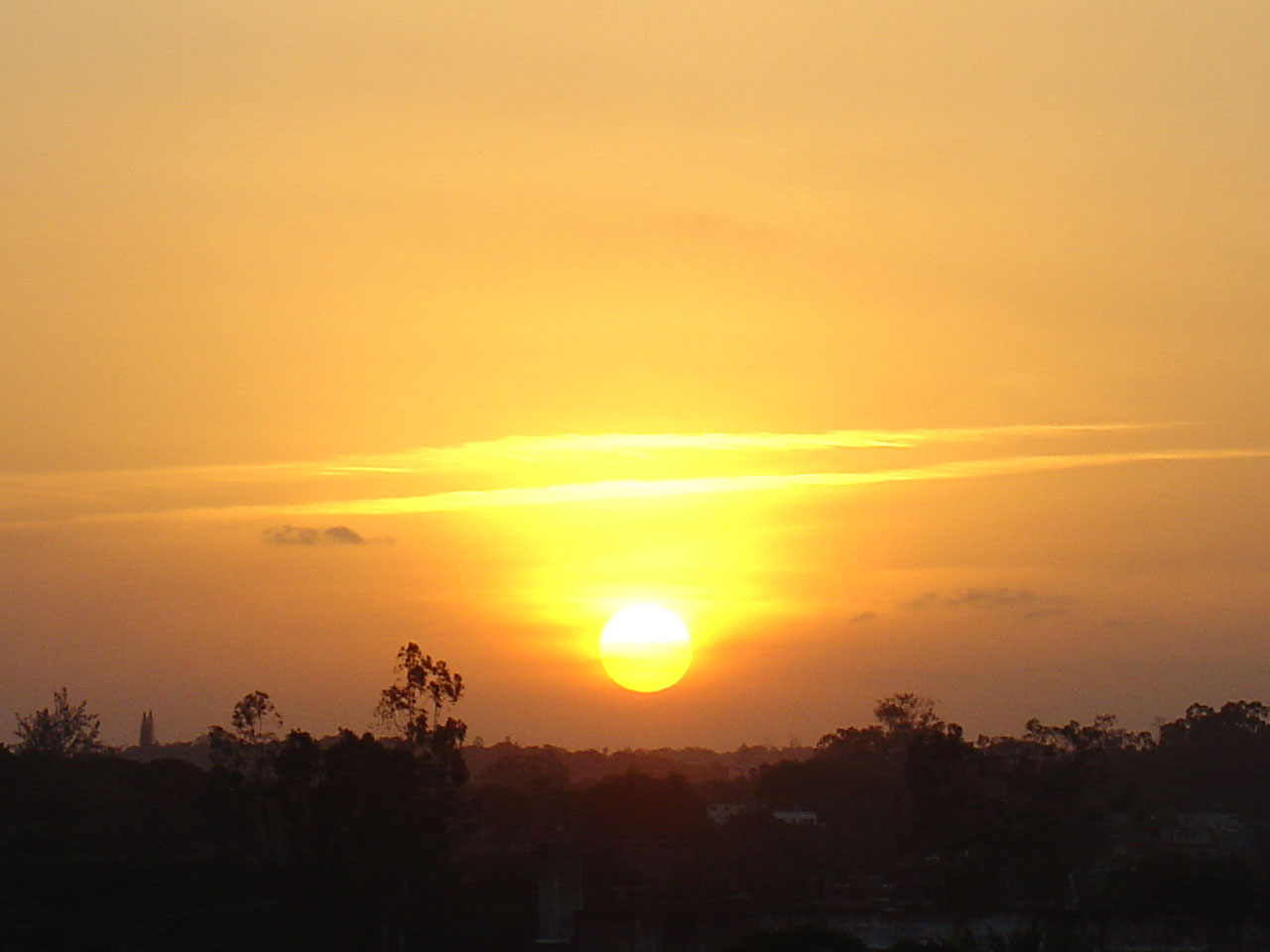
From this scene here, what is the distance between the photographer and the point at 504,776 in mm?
101062

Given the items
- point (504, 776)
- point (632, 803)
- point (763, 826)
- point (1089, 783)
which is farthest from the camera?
point (504, 776)

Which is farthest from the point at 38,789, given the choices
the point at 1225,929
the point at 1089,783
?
the point at 1225,929

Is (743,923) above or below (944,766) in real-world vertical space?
below

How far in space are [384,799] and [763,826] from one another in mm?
26773

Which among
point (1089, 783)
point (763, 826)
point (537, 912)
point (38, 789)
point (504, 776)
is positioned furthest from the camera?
point (504, 776)

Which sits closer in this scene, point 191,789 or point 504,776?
point 191,789

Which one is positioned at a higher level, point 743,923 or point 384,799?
point 384,799

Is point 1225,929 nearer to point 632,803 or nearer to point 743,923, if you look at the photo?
point 743,923

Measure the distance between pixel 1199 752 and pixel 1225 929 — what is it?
219 ft

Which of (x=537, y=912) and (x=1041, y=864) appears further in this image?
(x=1041, y=864)

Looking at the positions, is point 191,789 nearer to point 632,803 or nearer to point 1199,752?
point 632,803

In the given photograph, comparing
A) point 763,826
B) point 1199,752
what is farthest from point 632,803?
point 1199,752

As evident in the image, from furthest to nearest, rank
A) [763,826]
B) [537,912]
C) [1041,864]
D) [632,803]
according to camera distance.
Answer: [632,803]
[763,826]
[1041,864]
[537,912]

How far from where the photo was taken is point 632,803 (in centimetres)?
7081
